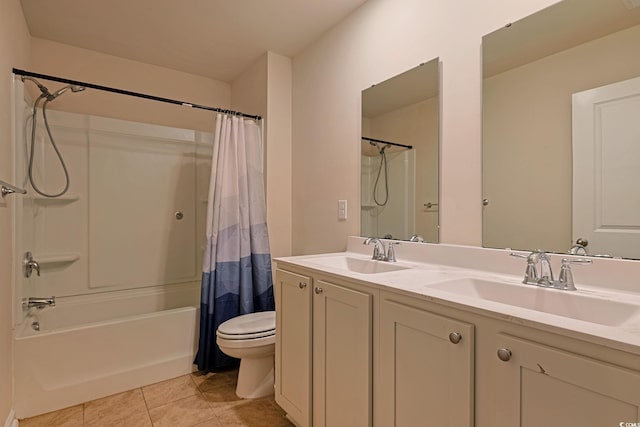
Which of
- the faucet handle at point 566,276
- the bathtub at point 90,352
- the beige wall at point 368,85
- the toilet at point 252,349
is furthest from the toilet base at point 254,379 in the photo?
the faucet handle at point 566,276

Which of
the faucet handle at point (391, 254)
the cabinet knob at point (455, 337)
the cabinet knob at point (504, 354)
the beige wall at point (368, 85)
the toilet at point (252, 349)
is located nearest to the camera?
the cabinet knob at point (504, 354)

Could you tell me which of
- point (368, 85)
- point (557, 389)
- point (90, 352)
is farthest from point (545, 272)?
point (90, 352)

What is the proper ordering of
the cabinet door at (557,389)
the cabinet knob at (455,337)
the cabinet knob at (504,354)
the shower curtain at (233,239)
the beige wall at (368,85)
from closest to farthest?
the cabinet door at (557,389), the cabinet knob at (504,354), the cabinet knob at (455,337), the beige wall at (368,85), the shower curtain at (233,239)

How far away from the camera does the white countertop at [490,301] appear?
26.7 inches

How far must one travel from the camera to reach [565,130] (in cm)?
124

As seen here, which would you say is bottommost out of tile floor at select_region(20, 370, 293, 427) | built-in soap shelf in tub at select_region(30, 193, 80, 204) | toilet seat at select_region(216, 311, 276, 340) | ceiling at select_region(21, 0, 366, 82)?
tile floor at select_region(20, 370, 293, 427)

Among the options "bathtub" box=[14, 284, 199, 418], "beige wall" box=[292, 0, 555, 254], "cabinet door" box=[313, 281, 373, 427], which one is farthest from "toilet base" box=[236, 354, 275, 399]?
"beige wall" box=[292, 0, 555, 254]

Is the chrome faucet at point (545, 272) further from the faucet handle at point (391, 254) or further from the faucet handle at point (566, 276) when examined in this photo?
the faucet handle at point (391, 254)

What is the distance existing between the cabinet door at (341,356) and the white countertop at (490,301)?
103 millimetres

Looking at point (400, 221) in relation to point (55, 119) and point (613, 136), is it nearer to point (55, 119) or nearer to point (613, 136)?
point (613, 136)

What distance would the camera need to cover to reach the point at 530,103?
133cm

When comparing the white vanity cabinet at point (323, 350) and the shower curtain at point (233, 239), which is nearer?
the white vanity cabinet at point (323, 350)

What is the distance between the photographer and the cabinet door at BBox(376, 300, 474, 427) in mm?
889

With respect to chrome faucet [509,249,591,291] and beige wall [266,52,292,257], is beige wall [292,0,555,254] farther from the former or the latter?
chrome faucet [509,249,591,291]
